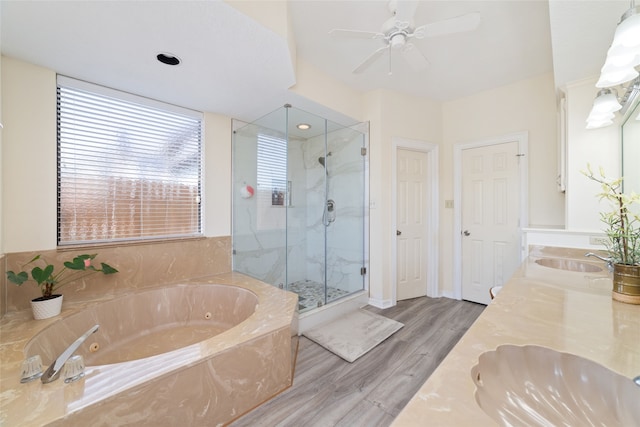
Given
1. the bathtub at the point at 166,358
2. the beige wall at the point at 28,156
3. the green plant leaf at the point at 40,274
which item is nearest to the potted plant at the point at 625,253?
the bathtub at the point at 166,358

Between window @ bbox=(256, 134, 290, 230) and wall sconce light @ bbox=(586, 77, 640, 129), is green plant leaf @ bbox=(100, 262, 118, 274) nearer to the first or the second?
window @ bbox=(256, 134, 290, 230)

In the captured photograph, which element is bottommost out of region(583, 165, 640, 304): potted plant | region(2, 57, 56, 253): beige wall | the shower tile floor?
the shower tile floor

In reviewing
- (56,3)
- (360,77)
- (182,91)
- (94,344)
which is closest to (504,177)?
(360,77)

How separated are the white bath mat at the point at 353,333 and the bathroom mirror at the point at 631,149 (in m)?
2.01

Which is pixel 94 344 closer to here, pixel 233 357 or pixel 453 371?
pixel 233 357

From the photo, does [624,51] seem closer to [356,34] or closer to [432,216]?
[356,34]

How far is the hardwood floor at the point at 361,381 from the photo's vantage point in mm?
1398

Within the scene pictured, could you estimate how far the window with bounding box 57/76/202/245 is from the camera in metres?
1.94

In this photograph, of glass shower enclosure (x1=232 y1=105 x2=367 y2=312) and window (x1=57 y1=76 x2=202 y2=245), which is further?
glass shower enclosure (x1=232 y1=105 x2=367 y2=312)

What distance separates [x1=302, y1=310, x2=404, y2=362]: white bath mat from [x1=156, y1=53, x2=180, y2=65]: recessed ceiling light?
8.00ft

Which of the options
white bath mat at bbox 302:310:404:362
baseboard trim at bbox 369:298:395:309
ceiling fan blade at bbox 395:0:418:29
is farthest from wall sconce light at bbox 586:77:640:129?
baseboard trim at bbox 369:298:395:309

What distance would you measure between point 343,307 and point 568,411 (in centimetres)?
220

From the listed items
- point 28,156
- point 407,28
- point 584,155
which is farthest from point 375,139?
point 28,156

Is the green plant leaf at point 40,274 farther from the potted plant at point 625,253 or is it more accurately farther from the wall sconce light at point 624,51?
the wall sconce light at point 624,51
